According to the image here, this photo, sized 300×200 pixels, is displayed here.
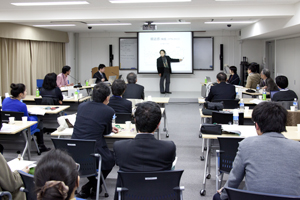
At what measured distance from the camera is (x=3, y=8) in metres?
7.20

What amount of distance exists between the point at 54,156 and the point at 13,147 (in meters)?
3.54

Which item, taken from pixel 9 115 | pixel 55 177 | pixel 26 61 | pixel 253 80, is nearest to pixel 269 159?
pixel 55 177

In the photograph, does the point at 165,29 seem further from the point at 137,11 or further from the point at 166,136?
the point at 166,136

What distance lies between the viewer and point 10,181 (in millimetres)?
2277

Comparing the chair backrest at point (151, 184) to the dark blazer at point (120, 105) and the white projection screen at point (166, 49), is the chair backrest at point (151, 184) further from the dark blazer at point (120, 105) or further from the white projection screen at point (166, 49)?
the white projection screen at point (166, 49)

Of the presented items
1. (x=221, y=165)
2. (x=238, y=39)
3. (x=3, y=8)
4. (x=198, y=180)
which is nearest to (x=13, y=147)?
(x=198, y=180)

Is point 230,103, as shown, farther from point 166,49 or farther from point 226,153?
Answer: point 166,49

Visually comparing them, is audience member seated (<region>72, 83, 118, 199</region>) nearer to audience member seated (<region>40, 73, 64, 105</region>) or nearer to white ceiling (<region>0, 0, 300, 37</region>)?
audience member seated (<region>40, 73, 64, 105</region>)

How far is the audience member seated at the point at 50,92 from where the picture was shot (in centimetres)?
625

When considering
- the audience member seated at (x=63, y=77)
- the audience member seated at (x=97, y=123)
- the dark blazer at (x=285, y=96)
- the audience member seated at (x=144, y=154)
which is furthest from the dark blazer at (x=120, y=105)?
the audience member seated at (x=63, y=77)

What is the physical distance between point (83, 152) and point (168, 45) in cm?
1027

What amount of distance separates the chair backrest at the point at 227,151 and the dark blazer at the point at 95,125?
4.08 ft

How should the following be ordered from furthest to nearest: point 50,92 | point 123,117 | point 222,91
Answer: point 50,92 → point 222,91 → point 123,117

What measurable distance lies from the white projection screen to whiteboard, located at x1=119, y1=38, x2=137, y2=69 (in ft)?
1.29
